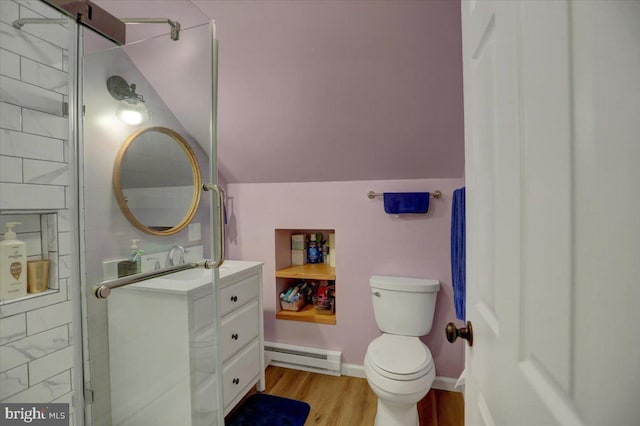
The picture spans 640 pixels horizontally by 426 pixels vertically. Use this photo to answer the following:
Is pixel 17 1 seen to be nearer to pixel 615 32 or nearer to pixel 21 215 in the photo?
pixel 21 215

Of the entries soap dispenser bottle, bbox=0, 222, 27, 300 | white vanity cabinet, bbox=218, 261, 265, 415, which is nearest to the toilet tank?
white vanity cabinet, bbox=218, 261, 265, 415

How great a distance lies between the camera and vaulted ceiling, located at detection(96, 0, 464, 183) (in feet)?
Answer: 4.60

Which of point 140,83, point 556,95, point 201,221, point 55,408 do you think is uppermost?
point 140,83

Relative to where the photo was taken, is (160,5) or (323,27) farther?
(323,27)

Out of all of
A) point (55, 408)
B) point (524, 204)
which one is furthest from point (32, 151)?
point (524, 204)

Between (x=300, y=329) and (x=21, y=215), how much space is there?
1.89 metres

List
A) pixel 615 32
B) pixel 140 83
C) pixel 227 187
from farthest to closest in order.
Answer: pixel 227 187, pixel 140 83, pixel 615 32

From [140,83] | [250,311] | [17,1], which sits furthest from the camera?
[250,311]

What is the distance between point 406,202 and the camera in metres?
2.11

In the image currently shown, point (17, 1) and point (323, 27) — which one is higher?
point (323, 27)

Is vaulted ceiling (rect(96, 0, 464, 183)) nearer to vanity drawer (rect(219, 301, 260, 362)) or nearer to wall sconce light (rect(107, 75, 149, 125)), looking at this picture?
wall sconce light (rect(107, 75, 149, 125))

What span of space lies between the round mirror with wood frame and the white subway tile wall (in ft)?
0.82

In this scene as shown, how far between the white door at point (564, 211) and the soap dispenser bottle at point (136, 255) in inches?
49.1

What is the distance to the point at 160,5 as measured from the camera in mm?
1391
